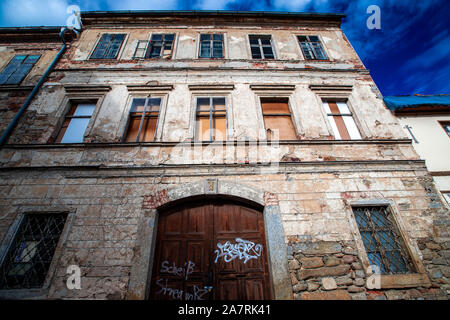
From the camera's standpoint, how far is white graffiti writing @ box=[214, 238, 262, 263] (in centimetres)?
381

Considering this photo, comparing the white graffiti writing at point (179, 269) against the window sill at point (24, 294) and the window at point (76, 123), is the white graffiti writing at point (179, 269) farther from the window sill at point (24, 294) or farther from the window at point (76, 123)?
the window at point (76, 123)

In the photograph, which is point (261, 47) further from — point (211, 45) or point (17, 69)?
point (17, 69)

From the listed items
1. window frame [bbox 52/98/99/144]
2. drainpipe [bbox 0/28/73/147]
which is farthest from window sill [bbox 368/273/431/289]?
drainpipe [bbox 0/28/73/147]

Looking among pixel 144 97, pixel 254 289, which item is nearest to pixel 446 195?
pixel 254 289

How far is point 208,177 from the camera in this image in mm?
4375

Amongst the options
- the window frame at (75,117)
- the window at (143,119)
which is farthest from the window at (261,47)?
the window frame at (75,117)

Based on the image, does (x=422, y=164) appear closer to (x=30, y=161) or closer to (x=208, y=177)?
(x=208, y=177)

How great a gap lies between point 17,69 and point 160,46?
16.1 ft

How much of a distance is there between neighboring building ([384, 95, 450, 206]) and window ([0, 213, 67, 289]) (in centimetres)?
890

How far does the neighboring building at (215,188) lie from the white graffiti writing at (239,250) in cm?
2

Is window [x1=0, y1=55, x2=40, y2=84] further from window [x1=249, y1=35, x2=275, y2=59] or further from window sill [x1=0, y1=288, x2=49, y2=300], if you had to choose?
window [x1=249, y1=35, x2=275, y2=59]

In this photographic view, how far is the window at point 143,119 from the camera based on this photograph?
5121 mm

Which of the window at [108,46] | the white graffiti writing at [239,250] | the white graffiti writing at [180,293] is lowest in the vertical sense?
the white graffiti writing at [180,293]

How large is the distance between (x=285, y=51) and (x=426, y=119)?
4.92 metres
